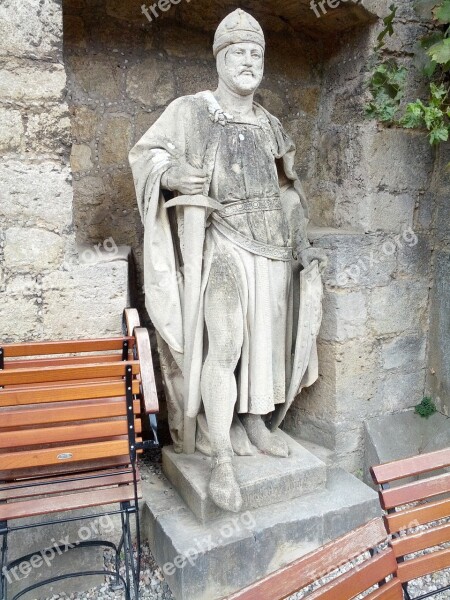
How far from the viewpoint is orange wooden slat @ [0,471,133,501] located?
1.82 m

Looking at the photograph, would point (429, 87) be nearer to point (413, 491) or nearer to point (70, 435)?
point (413, 491)

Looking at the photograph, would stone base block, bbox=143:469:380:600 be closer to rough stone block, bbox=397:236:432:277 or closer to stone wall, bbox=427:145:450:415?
stone wall, bbox=427:145:450:415

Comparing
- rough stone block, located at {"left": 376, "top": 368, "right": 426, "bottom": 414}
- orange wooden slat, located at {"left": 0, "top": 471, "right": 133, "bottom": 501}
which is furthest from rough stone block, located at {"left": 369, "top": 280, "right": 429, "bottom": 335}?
orange wooden slat, located at {"left": 0, "top": 471, "right": 133, "bottom": 501}

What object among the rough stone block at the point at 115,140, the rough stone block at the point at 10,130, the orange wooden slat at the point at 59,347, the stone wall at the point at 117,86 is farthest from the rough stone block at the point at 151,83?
the orange wooden slat at the point at 59,347

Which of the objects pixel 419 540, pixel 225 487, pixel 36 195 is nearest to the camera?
pixel 419 540

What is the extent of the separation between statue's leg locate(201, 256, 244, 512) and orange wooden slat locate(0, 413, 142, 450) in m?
0.46

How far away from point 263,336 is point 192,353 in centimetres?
31

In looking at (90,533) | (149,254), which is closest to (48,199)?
(149,254)

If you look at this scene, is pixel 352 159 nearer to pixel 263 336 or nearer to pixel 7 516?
pixel 263 336

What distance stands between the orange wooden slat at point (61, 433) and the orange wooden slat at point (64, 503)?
0.20m

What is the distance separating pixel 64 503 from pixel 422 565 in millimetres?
1144

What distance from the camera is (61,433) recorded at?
1791mm

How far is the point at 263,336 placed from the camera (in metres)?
2.34

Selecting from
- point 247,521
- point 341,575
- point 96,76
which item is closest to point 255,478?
point 247,521
